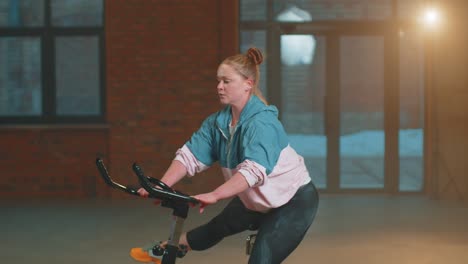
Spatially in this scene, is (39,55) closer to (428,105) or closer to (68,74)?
(68,74)

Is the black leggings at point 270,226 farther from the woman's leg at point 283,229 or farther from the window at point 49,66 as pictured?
the window at point 49,66

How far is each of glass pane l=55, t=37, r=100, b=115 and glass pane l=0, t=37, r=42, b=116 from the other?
0.95 ft

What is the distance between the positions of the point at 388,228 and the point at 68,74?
16.1ft

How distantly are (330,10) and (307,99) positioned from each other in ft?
3.96

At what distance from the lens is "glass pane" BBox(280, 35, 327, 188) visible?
11.4 meters

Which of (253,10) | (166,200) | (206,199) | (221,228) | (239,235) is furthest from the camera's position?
(253,10)

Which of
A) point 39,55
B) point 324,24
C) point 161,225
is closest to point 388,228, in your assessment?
point 161,225

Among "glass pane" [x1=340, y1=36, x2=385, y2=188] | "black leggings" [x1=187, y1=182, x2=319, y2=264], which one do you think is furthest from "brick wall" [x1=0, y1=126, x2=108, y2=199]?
"black leggings" [x1=187, y1=182, x2=319, y2=264]

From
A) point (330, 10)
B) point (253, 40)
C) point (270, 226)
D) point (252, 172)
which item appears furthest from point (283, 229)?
point (330, 10)

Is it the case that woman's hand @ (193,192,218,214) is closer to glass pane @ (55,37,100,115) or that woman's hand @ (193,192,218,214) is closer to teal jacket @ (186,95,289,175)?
teal jacket @ (186,95,289,175)

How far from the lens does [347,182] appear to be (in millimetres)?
11547

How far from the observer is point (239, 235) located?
8.48 metres

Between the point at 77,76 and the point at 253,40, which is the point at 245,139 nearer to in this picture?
the point at 253,40

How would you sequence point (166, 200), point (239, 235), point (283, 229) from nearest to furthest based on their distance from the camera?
point (166, 200), point (283, 229), point (239, 235)
